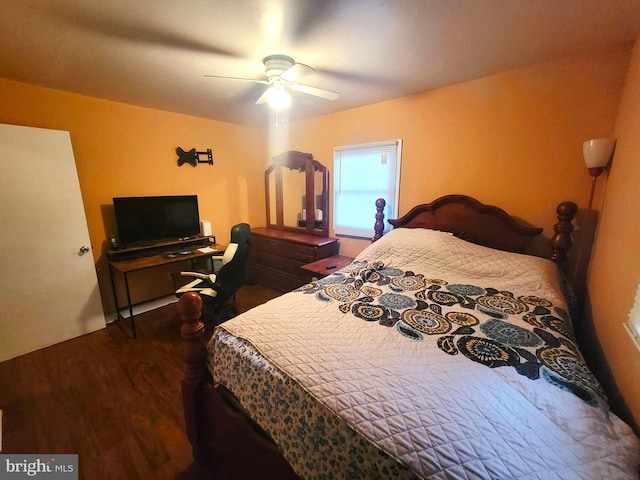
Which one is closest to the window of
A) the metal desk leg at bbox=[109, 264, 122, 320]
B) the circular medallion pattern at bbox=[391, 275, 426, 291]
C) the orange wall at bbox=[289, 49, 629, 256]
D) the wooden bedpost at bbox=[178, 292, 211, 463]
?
the orange wall at bbox=[289, 49, 629, 256]

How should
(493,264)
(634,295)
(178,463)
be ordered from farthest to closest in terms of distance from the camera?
(493,264) → (178,463) → (634,295)

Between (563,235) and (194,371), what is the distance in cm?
258

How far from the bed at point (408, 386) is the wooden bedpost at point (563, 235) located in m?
0.02

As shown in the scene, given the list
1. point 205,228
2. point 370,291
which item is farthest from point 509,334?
point 205,228

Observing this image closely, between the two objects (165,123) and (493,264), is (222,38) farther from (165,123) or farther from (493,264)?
(493,264)

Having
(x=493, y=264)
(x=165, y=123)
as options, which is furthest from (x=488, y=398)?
(x=165, y=123)

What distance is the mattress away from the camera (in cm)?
68

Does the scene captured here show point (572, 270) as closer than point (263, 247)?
Yes

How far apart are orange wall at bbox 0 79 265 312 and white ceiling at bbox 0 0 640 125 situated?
0.85ft

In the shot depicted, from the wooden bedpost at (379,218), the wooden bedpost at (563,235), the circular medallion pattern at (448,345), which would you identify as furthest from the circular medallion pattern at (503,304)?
the wooden bedpost at (379,218)

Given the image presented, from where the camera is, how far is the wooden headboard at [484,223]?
1.84 m

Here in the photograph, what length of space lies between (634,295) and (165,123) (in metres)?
4.03

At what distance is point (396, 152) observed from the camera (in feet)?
8.77

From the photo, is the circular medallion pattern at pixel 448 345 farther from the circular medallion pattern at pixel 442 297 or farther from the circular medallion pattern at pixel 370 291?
the circular medallion pattern at pixel 370 291
